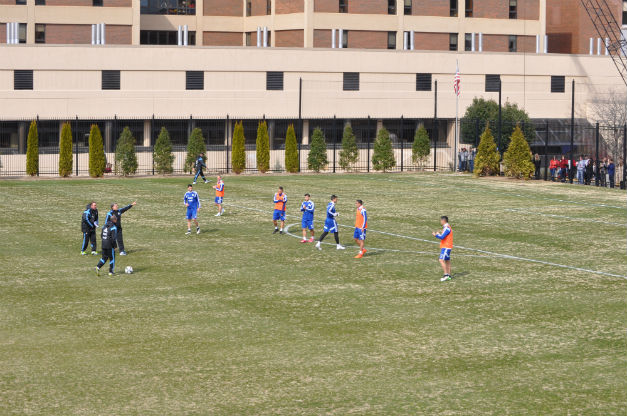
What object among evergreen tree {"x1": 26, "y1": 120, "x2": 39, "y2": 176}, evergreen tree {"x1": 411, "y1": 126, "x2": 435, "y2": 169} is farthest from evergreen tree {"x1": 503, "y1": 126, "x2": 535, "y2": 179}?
evergreen tree {"x1": 26, "y1": 120, "x2": 39, "y2": 176}

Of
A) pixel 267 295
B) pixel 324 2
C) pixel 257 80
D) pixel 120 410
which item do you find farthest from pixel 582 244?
pixel 324 2

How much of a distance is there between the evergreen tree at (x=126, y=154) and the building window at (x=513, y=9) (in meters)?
42.8

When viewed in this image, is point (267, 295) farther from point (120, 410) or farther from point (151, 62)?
point (151, 62)

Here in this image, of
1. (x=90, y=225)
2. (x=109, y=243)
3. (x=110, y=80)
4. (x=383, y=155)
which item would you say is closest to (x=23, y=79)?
(x=110, y=80)

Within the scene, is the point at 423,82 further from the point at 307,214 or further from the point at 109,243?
the point at 109,243

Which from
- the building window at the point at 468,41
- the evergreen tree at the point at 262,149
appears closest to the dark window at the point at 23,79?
the evergreen tree at the point at 262,149

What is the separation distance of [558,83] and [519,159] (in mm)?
24828

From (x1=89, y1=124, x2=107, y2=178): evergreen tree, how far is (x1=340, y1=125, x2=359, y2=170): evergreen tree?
15607 millimetres

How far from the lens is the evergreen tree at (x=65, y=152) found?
2180 inches

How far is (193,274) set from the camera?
2480cm

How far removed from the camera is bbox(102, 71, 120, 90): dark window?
63.7 meters

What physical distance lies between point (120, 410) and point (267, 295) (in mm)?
8184

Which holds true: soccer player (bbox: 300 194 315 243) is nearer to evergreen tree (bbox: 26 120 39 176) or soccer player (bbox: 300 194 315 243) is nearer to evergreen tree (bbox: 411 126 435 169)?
evergreen tree (bbox: 26 120 39 176)

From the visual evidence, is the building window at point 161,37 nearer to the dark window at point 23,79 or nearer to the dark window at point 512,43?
the dark window at point 23,79
